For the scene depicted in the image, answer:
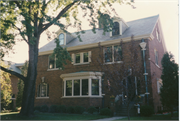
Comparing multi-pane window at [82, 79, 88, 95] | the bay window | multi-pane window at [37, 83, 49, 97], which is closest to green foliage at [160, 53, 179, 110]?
the bay window

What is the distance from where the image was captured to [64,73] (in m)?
19.8

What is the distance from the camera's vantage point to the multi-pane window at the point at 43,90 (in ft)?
67.8

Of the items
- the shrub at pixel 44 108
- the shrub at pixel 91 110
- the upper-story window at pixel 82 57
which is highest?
the upper-story window at pixel 82 57

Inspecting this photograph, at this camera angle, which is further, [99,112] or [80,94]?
[80,94]

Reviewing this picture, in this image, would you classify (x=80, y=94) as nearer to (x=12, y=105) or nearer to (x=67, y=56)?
(x=67, y=56)

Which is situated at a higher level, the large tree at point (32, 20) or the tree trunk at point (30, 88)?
the large tree at point (32, 20)

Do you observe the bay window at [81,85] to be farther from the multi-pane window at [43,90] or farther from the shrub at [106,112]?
the multi-pane window at [43,90]

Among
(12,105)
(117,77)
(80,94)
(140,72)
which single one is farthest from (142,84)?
(12,105)

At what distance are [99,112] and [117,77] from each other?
7.96 m

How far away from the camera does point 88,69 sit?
60.7 ft

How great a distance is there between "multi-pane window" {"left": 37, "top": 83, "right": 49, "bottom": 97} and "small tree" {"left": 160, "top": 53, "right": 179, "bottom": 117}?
12.7 metres

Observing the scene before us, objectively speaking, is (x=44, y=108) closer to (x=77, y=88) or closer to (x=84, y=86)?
(x=77, y=88)

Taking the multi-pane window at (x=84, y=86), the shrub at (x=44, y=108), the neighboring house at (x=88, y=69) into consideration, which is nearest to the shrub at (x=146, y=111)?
the neighboring house at (x=88, y=69)

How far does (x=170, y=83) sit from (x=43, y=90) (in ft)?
45.8
